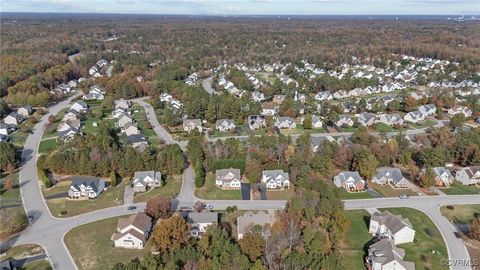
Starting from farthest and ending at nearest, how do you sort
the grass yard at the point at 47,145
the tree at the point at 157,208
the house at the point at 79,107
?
the house at the point at 79,107
the grass yard at the point at 47,145
the tree at the point at 157,208

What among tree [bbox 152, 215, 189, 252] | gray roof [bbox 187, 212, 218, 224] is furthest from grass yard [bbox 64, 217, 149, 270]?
gray roof [bbox 187, 212, 218, 224]

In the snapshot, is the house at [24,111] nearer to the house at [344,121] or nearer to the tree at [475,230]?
the house at [344,121]

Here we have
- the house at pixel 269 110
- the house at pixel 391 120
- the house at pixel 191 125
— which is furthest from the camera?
the house at pixel 269 110

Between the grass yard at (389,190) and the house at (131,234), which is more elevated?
the house at (131,234)

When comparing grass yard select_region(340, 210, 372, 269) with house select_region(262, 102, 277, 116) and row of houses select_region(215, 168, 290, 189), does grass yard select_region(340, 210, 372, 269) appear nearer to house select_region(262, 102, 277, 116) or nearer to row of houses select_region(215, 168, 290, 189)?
row of houses select_region(215, 168, 290, 189)

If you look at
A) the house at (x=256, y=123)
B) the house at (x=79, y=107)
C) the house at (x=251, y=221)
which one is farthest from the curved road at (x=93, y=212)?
the house at (x=79, y=107)

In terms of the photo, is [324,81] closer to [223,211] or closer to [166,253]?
[223,211]
